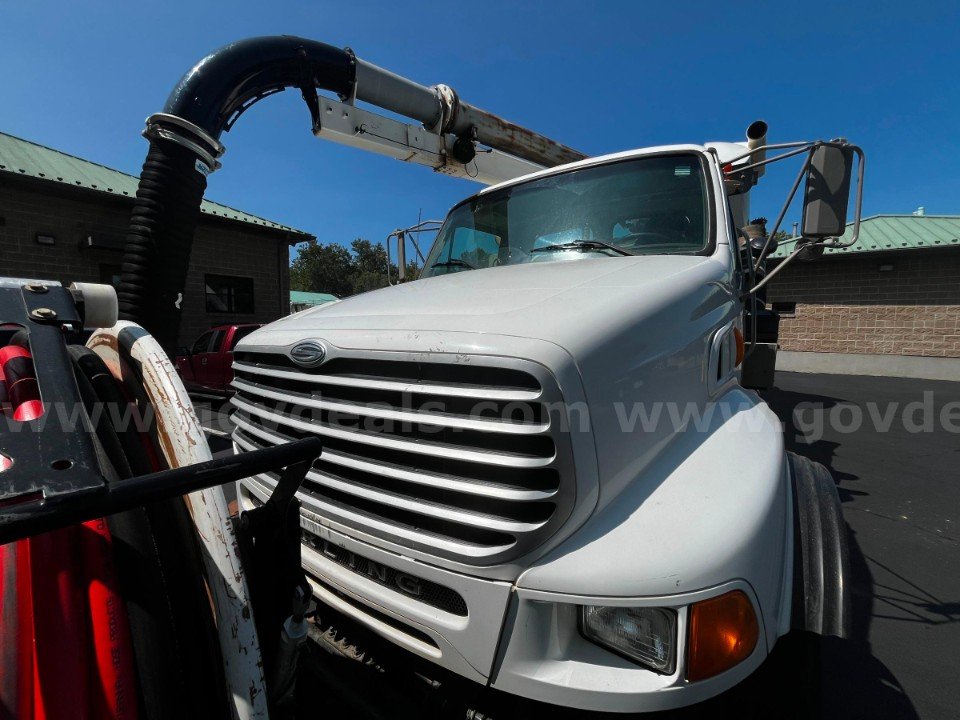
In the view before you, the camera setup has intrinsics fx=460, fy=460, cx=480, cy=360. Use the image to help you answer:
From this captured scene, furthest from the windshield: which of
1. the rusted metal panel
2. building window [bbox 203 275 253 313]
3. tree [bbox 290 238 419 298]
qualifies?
tree [bbox 290 238 419 298]

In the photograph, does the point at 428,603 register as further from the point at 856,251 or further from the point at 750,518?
the point at 856,251

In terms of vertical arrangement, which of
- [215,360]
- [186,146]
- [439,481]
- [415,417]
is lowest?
[215,360]

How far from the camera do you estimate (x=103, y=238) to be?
1020 cm

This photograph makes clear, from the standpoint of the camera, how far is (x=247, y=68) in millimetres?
3680

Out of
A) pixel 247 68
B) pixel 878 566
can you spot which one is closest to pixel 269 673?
pixel 878 566

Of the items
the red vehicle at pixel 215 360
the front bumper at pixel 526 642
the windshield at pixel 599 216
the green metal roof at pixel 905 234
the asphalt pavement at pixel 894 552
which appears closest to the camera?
the front bumper at pixel 526 642

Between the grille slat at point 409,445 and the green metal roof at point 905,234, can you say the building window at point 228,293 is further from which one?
the green metal roof at point 905,234

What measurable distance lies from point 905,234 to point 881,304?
2165 millimetres

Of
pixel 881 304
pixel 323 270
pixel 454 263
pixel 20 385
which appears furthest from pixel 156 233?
pixel 323 270

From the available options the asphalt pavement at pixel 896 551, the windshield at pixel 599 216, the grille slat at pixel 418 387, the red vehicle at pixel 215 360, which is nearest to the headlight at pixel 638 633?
the grille slat at pixel 418 387

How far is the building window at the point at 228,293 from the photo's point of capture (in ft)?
40.2

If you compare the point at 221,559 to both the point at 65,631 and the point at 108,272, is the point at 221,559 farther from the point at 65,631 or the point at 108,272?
the point at 108,272

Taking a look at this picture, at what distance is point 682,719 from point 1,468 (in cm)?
155

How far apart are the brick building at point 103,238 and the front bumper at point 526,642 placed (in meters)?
12.1
